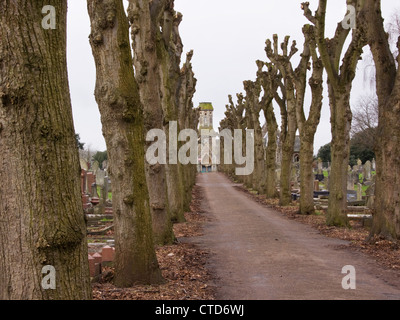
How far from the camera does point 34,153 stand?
3.76 m

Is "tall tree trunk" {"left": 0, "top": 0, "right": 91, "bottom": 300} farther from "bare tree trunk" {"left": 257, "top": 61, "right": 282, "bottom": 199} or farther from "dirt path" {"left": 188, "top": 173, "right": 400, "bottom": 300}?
"bare tree trunk" {"left": 257, "top": 61, "right": 282, "bottom": 199}

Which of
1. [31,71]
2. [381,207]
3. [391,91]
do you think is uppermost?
[391,91]

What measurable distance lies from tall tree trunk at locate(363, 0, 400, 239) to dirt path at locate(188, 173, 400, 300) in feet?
3.68

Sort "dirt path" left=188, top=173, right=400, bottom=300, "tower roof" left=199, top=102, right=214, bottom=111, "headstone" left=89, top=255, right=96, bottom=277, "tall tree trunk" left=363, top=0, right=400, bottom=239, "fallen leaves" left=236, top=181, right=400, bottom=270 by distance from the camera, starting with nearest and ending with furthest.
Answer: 1. "dirt path" left=188, top=173, right=400, bottom=300
2. "headstone" left=89, top=255, right=96, bottom=277
3. "fallen leaves" left=236, top=181, right=400, bottom=270
4. "tall tree trunk" left=363, top=0, right=400, bottom=239
5. "tower roof" left=199, top=102, right=214, bottom=111

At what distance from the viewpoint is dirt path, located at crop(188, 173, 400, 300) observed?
6977mm

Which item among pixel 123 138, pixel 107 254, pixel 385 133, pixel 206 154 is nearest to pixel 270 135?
A: pixel 385 133

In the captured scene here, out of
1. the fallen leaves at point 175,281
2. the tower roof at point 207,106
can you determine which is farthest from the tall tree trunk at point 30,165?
the tower roof at point 207,106

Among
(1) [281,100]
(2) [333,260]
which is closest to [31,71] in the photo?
(2) [333,260]

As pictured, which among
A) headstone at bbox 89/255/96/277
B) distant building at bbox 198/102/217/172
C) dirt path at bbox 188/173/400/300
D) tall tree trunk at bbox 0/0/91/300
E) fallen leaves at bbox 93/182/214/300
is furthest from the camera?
distant building at bbox 198/102/217/172

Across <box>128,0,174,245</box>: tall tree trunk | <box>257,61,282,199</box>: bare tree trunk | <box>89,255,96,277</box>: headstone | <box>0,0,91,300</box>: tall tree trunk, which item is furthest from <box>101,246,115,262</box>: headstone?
<box>257,61,282,199</box>: bare tree trunk

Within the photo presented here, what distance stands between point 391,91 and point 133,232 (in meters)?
6.95

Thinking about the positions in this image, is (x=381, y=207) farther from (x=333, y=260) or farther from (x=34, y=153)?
(x=34, y=153)

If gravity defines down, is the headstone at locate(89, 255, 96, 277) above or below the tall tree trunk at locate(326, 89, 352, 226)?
below

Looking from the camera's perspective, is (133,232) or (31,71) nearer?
(31,71)
